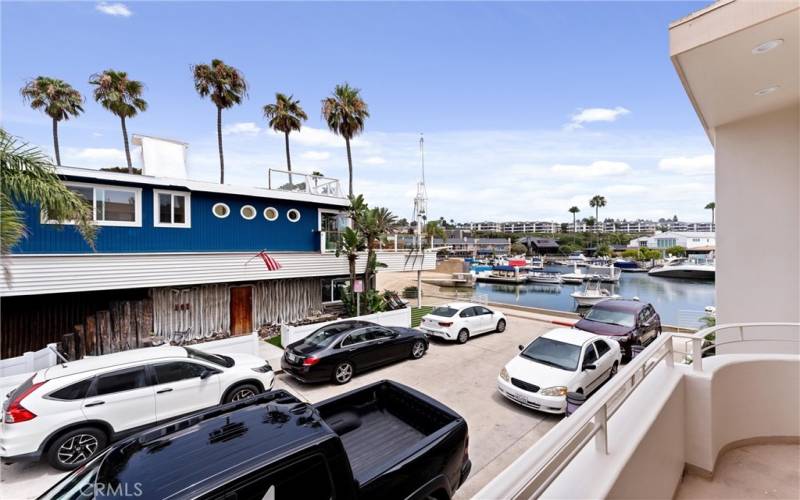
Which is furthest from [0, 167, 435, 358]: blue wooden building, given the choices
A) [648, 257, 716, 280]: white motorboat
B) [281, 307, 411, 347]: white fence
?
[648, 257, 716, 280]: white motorboat

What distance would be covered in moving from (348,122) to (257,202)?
42.7ft

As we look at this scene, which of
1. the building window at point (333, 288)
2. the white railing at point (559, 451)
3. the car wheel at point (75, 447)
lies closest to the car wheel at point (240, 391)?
the car wheel at point (75, 447)

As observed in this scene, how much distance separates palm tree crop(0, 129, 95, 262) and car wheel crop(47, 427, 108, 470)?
3.57 metres

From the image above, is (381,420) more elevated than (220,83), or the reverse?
(220,83)

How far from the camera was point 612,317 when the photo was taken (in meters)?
11.1

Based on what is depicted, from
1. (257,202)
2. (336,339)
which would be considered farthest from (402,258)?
(336,339)

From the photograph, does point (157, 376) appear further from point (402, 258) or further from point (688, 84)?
point (402, 258)

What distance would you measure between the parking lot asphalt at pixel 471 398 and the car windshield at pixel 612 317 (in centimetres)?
258

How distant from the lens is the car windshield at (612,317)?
35.1ft

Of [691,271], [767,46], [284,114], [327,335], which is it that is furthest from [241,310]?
[691,271]

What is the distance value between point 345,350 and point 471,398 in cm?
334

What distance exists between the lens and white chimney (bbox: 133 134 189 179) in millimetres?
11859

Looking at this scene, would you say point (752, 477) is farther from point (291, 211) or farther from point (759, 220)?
point (291, 211)

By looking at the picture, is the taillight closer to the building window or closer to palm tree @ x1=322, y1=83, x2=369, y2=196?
the building window
